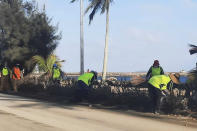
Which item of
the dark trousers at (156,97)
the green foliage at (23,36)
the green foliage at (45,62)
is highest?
the green foliage at (23,36)

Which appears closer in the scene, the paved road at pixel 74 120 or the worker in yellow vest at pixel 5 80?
the paved road at pixel 74 120

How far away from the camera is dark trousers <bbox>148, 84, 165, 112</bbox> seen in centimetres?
1316

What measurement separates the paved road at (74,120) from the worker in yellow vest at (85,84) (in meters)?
1.92

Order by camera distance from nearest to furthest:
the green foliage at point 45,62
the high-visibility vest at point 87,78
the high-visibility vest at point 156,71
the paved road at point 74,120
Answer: the paved road at point 74,120 → the high-visibility vest at point 156,71 → the high-visibility vest at point 87,78 → the green foliage at point 45,62

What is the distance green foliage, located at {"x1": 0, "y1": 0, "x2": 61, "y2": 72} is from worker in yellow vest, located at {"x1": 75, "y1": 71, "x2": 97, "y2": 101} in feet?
38.6

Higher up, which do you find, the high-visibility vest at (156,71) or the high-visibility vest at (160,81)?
the high-visibility vest at (156,71)

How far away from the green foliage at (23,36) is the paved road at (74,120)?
548 inches

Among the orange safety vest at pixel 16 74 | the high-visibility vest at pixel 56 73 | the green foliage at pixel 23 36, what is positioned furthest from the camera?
the green foliage at pixel 23 36

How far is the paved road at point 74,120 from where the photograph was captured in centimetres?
1048

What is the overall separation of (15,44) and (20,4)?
3901mm

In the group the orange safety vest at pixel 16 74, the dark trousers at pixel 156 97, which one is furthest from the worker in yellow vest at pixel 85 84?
the orange safety vest at pixel 16 74

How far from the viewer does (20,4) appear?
3077 centimetres

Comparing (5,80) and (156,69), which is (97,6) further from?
(156,69)

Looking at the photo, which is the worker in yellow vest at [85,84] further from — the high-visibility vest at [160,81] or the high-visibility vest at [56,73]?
the high-visibility vest at [56,73]
